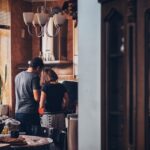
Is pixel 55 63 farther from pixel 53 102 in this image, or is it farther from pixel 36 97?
pixel 53 102

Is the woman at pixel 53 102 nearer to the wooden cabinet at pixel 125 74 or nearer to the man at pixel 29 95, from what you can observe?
the man at pixel 29 95

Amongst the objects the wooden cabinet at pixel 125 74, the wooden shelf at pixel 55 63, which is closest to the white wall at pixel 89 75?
the wooden cabinet at pixel 125 74

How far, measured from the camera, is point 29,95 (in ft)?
17.3

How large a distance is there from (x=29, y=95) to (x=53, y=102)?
429mm

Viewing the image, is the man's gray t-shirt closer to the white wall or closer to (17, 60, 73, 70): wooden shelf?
the white wall

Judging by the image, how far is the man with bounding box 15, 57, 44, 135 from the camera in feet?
17.0

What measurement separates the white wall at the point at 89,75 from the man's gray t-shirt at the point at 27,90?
1995 millimetres

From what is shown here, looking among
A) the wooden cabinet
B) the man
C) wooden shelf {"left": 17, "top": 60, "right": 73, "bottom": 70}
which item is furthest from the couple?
the wooden cabinet

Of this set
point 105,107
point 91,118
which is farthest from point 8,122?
point 105,107

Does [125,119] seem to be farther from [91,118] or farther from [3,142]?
[3,142]

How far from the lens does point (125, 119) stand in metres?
2.39

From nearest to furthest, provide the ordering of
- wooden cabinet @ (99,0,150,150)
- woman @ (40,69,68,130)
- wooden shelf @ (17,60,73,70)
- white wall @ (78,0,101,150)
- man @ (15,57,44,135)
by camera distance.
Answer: wooden cabinet @ (99,0,150,150) → white wall @ (78,0,101,150) → woman @ (40,69,68,130) → man @ (15,57,44,135) → wooden shelf @ (17,60,73,70)

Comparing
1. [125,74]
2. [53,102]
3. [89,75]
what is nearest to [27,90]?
[53,102]

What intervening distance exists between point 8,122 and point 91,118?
4.69 ft
